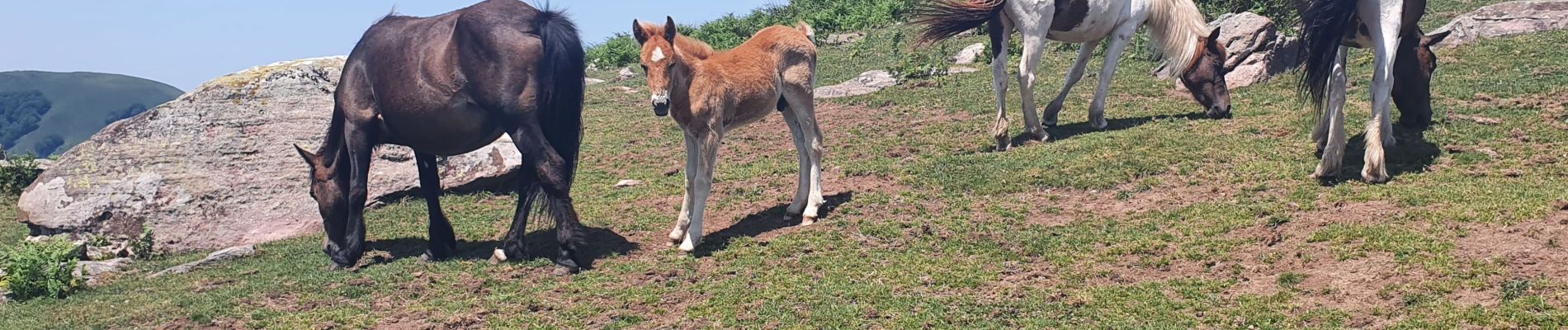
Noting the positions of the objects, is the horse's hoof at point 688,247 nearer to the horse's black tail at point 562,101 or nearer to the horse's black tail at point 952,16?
the horse's black tail at point 562,101

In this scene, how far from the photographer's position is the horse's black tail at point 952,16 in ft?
37.0

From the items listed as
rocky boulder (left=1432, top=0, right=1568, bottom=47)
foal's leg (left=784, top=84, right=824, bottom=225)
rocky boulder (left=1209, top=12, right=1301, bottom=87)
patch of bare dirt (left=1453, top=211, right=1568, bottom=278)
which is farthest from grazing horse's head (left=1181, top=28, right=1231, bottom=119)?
patch of bare dirt (left=1453, top=211, right=1568, bottom=278)

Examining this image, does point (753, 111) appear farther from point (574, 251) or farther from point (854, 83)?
point (854, 83)

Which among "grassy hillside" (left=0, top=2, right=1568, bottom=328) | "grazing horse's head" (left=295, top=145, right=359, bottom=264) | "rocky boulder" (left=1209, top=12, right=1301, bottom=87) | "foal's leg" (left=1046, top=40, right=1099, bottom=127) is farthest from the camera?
"rocky boulder" (left=1209, top=12, right=1301, bottom=87)

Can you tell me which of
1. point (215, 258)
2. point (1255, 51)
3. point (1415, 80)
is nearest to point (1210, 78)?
point (1415, 80)

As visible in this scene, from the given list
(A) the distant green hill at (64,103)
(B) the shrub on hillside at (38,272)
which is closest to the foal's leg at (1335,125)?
(B) the shrub on hillside at (38,272)

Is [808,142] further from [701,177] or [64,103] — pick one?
[64,103]

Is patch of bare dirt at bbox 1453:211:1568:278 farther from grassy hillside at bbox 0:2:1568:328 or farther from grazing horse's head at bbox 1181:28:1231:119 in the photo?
grazing horse's head at bbox 1181:28:1231:119

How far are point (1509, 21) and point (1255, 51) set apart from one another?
3618mm

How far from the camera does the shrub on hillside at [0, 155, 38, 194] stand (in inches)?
571

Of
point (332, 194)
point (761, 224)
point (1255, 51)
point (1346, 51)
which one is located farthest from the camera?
point (1255, 51)

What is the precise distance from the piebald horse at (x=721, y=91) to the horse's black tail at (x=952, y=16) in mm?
2654

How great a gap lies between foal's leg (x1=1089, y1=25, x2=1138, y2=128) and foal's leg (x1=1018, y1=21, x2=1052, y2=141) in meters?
0.71

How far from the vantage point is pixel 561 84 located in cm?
811
